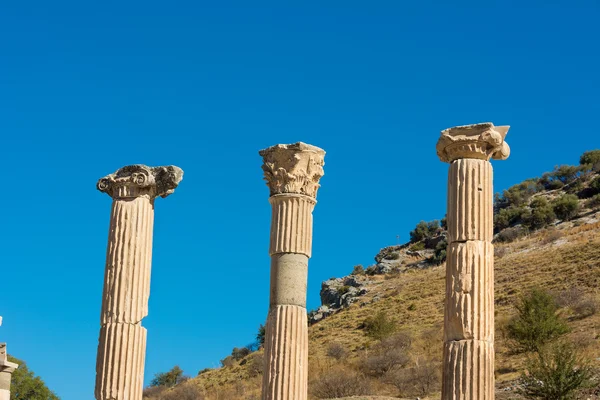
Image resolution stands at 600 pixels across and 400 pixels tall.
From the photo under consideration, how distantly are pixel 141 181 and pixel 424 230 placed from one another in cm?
6735

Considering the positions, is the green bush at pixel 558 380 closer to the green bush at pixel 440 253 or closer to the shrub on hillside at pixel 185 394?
the shrub on hillside at pixel 185 394

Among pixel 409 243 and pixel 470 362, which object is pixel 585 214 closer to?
pixel 409 243

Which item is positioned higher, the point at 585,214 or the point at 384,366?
the point at 585,214

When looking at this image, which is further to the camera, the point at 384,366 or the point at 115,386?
the point at 384,366

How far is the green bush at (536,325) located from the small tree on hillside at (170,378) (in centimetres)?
3063

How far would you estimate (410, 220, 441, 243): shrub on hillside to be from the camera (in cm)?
8725

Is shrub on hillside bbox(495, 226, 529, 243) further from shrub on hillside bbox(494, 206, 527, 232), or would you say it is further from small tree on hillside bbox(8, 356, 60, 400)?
small tree on hillside bbox(8, 356, 60, 400)

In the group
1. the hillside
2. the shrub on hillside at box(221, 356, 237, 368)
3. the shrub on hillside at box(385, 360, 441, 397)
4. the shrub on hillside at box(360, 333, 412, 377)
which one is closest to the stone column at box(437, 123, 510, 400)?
the hillside

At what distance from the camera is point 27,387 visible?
5153cm

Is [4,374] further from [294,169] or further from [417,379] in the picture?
[417,379]

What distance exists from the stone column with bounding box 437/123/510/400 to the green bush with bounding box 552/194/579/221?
2059 inches

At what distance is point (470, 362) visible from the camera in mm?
20047

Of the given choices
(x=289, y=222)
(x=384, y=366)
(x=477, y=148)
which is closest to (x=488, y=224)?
(x=477, y=148)

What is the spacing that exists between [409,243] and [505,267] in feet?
95.2
